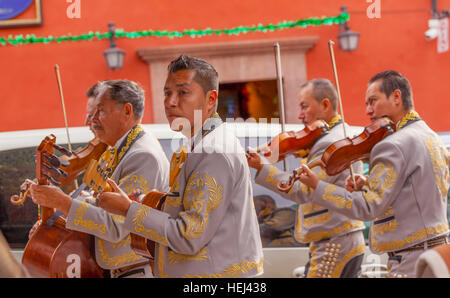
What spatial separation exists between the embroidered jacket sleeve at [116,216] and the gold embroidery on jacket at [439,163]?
34.4 inches

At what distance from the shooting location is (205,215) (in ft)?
4.95

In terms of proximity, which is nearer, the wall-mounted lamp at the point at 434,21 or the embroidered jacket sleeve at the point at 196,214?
the embroidered jacket sleeve at the point at 196,214

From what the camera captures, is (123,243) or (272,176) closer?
(123,243)

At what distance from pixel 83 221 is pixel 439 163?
1.14 m

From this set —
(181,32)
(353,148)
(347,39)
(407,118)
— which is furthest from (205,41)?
(407,118)

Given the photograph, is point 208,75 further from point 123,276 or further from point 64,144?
point 64,144

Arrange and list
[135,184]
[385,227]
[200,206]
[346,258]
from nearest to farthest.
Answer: [200,206]
[135,184]
[385,227]
[346,258]

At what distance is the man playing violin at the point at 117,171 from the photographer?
5.97 ft

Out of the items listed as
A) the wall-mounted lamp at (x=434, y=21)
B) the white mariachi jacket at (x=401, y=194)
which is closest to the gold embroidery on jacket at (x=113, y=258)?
the white mariachi jacket at (x=401, y=194)

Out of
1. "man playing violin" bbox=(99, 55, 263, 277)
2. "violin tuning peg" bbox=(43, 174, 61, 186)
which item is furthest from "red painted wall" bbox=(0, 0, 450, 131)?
"man playing violin" bbox=(99, 55, 263, 277)

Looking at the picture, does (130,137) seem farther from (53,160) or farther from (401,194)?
(401,194)

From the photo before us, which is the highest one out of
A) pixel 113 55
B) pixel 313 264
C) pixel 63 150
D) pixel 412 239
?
pixel 113 55

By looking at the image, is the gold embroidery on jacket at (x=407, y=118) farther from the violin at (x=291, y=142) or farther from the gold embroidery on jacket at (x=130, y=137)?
the gold embroidery on jacket at (x=130, y=137)
